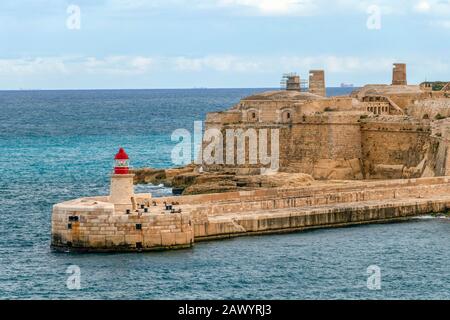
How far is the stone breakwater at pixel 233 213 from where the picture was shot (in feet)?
129

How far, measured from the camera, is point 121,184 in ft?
133

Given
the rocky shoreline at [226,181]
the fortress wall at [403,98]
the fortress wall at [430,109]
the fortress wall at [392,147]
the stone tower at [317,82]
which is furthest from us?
the stone tower at [317,82]

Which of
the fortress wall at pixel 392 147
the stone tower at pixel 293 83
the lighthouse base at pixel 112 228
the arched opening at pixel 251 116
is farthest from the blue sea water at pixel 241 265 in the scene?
the stone tower at pixel 293 83

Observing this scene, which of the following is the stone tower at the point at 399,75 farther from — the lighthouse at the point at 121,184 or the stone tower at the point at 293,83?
the lighthouse at the point at 121,184

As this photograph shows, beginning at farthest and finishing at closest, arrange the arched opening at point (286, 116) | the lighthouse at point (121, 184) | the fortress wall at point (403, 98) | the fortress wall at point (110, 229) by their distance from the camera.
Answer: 1. the fortress wall at point (403, 98)
2. the arched opening at point (286, 116)
3. the lighthouse at point (121, 184)
4. the fortress wall at point (110, 229)

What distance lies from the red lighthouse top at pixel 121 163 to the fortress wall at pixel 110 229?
1469 millimetres

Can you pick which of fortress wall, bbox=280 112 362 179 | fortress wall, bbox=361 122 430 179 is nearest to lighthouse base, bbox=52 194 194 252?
fortress wall, bbox=280 112 362 179

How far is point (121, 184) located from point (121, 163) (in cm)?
68

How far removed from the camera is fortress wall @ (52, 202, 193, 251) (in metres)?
39.2

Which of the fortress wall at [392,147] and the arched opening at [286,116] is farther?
the arched opening at [286,116]

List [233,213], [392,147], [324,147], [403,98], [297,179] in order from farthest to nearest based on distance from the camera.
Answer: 1. [403,98]
2. [392,147]
3. [324,147]
4. [297,179]
5. [233,213]

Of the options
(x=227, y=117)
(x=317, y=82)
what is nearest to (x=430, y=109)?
(x=227, y=117)

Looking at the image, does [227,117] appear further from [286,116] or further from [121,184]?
[121,184]
